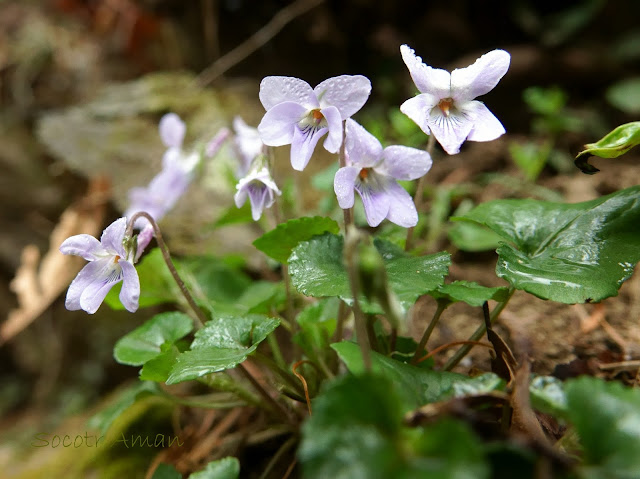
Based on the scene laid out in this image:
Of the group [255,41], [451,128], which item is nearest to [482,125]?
[451,128]

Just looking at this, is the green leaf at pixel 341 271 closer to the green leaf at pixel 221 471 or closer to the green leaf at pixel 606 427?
the green leaf at pixel 606 427

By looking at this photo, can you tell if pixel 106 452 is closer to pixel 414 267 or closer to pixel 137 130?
pixel 414 267

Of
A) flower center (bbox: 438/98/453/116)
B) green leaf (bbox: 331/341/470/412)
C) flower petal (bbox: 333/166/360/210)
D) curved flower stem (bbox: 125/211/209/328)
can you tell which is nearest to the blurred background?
curved flower stem (bbox: 125/211/209/328)

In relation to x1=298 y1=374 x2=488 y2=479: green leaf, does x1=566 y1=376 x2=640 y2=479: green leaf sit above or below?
below

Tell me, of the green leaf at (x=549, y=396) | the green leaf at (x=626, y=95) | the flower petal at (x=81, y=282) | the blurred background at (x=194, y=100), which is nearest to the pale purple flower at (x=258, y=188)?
the flower petal at (x=81, y=282)

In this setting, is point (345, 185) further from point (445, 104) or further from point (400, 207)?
point (445, 104)

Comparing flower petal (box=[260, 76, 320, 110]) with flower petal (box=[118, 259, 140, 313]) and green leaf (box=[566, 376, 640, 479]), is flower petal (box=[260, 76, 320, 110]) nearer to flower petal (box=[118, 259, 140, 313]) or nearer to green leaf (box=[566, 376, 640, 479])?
flower petal (box=[118, 259, 140, 313])

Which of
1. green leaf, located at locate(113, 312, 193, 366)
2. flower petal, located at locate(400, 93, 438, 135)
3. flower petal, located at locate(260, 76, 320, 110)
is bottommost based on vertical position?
green leaf, located at locate(113, 312, 193, 366)

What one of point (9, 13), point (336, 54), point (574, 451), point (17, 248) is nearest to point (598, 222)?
point (574, 451)
